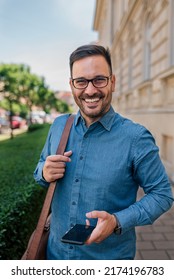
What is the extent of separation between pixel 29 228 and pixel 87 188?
177cm

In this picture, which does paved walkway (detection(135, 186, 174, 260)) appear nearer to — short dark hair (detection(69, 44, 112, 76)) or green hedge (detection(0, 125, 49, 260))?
green hedge (detection(0, 125, 49, 260))

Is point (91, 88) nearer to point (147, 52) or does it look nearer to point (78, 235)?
point (78, 235)

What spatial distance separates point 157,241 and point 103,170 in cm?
267

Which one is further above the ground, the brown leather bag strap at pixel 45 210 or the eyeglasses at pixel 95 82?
the eyeglasses at pixel 95 82

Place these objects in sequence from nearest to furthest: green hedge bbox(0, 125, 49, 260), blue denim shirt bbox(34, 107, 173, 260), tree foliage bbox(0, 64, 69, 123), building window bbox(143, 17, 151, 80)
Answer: blue denim shirt bbox(34, 107, 173, 260) < green hedge bbox(0, 125, 49, 260) < building window bbox(143, 17, 151, 80) < tree foliage bbox(0, 64, 69, 123)

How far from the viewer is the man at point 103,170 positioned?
54.6 inches

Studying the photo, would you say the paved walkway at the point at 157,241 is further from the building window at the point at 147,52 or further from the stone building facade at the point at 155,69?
the building window at the point at 147,52

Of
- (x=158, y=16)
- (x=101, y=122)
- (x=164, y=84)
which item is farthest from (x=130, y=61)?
(x=101, y=122)

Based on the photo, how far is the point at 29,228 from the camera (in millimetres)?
3025

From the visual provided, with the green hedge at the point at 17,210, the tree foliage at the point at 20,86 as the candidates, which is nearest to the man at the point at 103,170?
the green hedge at the point at 17,210

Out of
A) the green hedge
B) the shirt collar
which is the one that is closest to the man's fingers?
the shirt collar

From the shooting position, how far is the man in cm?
139

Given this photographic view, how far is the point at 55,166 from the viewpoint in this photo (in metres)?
1.45

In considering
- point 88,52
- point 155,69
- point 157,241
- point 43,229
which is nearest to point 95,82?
point 88,52
